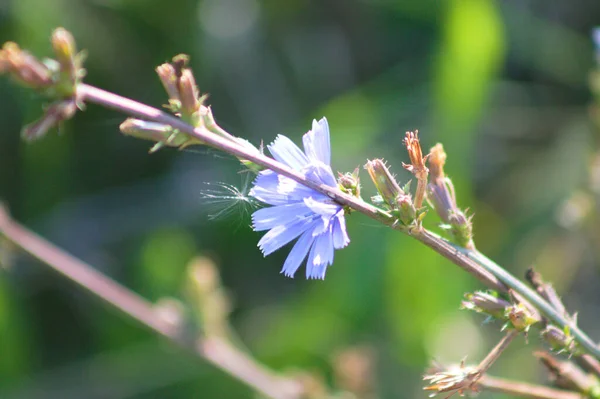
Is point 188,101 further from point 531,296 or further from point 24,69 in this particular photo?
point 531,296

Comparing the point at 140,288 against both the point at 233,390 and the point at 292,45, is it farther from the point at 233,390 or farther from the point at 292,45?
the point at 292,45

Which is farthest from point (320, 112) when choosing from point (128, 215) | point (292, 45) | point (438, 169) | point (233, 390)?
point (438, 169)

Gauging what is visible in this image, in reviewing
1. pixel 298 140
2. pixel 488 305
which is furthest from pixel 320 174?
pixel 298 140

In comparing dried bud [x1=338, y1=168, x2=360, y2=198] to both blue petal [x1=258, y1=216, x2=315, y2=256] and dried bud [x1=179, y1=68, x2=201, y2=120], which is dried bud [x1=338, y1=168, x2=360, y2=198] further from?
dried bud [x1=179, y1=68, x2=201, y2=120]

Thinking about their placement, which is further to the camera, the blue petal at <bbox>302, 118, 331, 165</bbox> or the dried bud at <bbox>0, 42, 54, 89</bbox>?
the blue petal at <bbox>302, 118, 331, 165</bbox>

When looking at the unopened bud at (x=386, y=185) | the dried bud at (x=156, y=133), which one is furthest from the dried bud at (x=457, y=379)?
the dried bud at (x=156, y=133)

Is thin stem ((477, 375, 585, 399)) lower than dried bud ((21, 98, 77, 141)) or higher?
lower

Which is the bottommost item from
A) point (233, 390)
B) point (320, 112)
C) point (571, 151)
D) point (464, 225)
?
point (464, 225)

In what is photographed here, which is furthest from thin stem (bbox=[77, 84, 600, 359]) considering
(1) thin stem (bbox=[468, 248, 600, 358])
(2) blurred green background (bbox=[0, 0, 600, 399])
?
(2) blurred green background (bbox=[0, 0, 600, 399])
